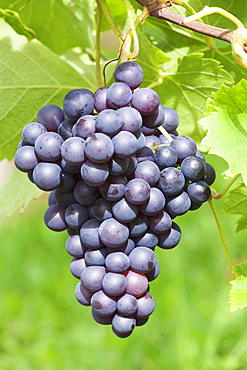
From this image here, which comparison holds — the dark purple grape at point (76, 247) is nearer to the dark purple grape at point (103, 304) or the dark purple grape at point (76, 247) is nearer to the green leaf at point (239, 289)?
the dark purple grape at point (103, 304)

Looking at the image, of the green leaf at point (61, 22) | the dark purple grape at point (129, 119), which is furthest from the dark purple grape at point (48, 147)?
the green leaf at point (61, 22)

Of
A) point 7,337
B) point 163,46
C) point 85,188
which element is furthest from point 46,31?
point 7,337

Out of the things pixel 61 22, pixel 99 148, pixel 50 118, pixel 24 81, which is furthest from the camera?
pixel 61 22

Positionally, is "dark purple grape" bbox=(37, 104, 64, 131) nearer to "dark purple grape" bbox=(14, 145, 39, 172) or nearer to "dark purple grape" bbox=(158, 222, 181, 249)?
"dark purple grape" bbox=(14, 145, 39, 172)

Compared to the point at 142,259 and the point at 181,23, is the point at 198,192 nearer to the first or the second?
the point at 142,259

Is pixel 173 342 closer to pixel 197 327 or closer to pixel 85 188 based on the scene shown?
pixel 197 327

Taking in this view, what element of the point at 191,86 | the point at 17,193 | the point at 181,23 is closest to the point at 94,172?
the point at 181,23
